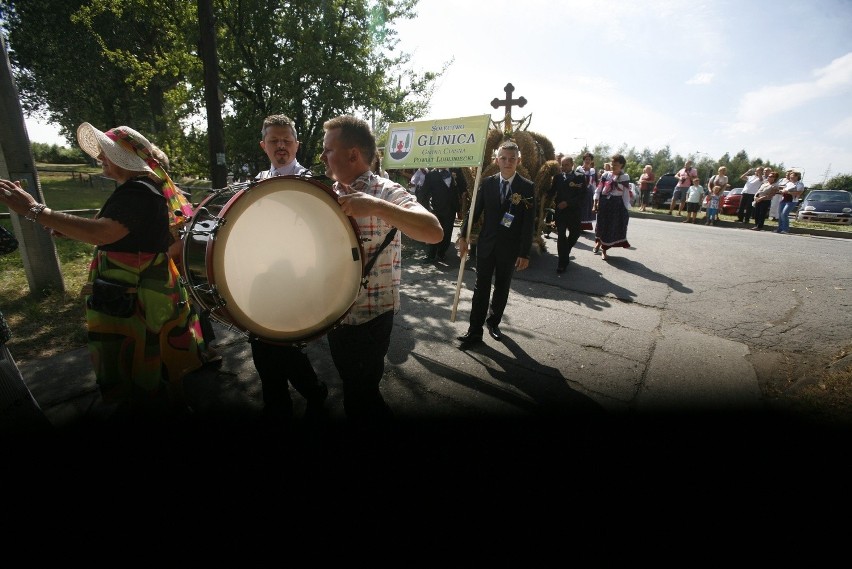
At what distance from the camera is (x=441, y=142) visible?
200 inches

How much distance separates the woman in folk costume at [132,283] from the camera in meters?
2.23

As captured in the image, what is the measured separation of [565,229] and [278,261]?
6559 mm

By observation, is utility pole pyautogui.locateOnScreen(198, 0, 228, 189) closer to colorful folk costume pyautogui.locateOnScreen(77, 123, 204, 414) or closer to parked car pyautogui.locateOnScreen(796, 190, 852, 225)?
colorful folk costume pyautogui.locateOnScreen(77, 123, 204, 414)

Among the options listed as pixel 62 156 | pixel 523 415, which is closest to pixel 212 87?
pixel 523 415

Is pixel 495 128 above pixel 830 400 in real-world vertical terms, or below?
above

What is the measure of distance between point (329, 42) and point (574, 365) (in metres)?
10.8

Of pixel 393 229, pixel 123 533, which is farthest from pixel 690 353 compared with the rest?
pixel 123 533

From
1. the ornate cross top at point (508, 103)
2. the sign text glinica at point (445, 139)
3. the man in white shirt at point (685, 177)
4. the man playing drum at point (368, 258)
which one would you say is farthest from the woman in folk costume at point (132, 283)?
the man in white shirt at point (685, 177)

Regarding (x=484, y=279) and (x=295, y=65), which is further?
(x=295, y=65)

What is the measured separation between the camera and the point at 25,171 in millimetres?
4535

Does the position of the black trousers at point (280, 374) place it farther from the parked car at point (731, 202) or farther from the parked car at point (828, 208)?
A: the parked car at point (731, 202)

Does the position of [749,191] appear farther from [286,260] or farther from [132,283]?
[132,283]

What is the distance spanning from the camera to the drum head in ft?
5.77

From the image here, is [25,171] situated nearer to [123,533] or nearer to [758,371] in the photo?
[123,533]
